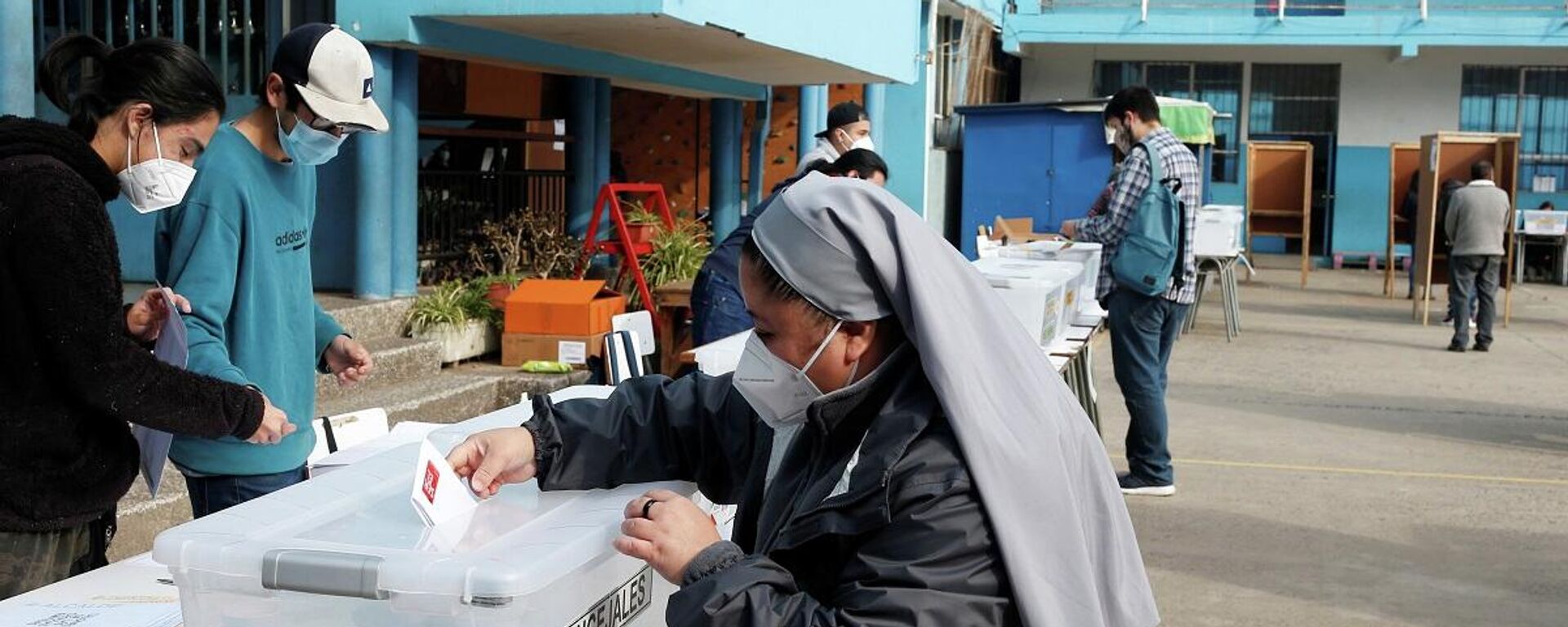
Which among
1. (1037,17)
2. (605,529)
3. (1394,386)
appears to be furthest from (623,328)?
(1037,17)

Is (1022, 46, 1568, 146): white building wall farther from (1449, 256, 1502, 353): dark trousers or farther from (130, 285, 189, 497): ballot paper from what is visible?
(130, 285, 189, 497): ballot paper

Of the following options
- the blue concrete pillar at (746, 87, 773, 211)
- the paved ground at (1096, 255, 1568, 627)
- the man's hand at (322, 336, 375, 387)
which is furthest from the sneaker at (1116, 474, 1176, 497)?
the blue concrete pillar at (746, 87, 773, 211)

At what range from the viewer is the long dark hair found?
2.78 metres

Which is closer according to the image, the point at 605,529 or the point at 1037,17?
the point at 605,529

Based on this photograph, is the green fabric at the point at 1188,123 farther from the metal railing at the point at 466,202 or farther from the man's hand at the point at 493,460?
the man's hand at the point at 493,460

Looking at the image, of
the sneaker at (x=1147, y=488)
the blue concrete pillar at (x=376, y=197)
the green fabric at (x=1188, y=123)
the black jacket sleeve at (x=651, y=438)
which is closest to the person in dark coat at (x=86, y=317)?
the black jacket sleeve at (x=651, y=438)

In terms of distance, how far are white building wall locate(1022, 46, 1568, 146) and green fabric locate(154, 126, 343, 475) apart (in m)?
22.5

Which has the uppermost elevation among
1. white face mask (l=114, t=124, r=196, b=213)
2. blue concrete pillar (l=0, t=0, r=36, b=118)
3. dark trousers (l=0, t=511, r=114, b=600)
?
blue concrete pillar (l=0, t=0, r=36, b=118)

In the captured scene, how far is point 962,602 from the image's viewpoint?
1.73 m

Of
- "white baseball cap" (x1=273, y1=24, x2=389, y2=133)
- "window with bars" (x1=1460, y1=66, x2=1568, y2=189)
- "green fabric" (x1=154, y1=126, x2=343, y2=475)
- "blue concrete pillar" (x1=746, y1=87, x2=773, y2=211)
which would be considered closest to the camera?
"green fabric" (x1=154, y1=126, x2=343, y2=475)

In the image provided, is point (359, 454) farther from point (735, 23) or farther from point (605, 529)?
point (735, 23)

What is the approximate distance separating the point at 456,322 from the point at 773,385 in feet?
21.7

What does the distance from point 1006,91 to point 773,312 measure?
24135 millimetres

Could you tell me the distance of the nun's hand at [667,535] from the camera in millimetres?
1841
